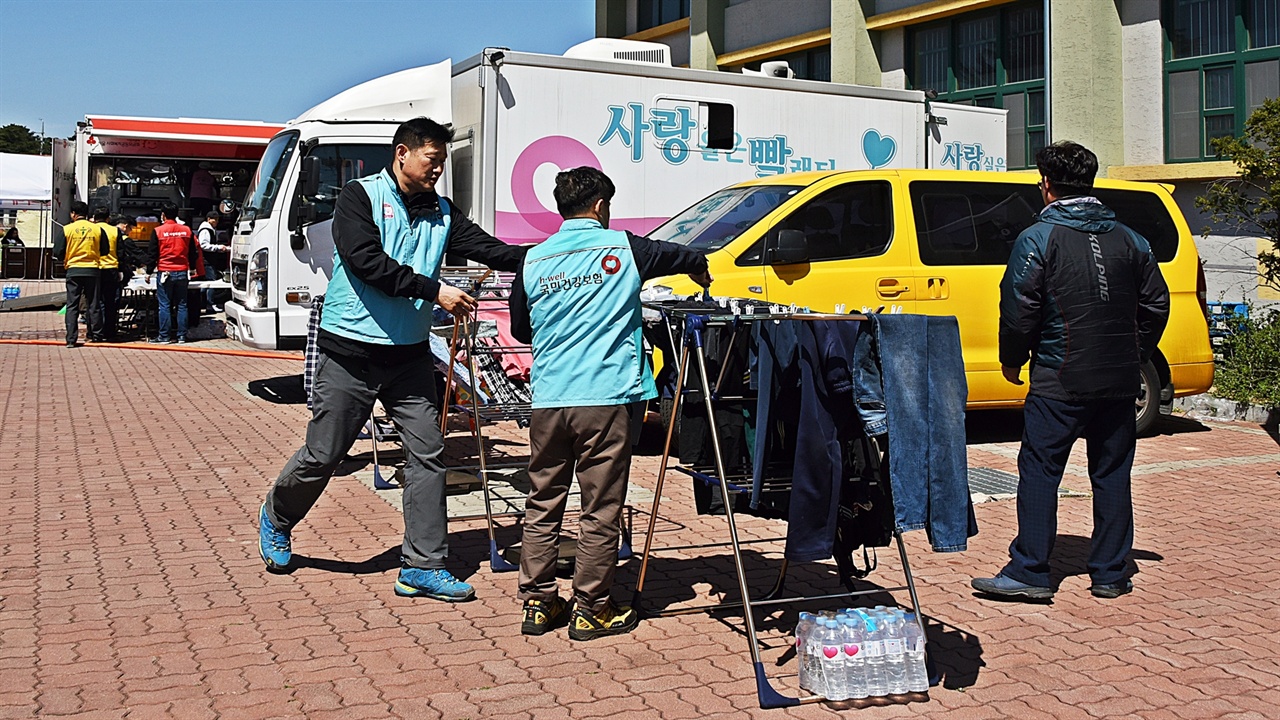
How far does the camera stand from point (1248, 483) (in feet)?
28.3

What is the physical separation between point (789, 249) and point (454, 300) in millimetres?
4093

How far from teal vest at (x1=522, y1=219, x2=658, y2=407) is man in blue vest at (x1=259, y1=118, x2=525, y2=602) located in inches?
24.6

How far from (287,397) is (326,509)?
569 cm

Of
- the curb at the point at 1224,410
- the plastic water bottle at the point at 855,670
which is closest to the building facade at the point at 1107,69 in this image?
the curb at the point at 1224,410

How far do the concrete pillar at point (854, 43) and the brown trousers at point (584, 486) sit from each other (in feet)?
61.0

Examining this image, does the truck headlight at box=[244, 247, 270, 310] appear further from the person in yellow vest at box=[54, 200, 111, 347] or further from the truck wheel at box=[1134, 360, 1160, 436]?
the truck wheel at box=[1134, 360, 1160, 436]

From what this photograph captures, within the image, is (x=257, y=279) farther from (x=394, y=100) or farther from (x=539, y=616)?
(x=539, y=616)

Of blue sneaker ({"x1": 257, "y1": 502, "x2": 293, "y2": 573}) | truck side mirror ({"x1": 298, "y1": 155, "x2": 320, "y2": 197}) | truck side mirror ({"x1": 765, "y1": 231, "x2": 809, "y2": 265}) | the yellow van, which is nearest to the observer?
blue sneaker ({"x1": 257, "y1": 502, "x2": 293, "y2": 573})

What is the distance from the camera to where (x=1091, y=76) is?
18.5 metres

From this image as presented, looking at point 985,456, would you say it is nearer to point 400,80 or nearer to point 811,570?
point 811,570

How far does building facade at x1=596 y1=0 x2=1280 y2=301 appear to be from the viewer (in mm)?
17297

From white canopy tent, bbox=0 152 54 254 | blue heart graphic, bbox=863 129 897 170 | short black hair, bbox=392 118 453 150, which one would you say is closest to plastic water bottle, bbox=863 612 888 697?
short black hair, bbox=392 118 453 150

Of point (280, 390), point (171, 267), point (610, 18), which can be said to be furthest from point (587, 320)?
point (610, 18)

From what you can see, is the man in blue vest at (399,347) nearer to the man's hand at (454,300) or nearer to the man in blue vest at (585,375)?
the man's hand at (454,300)
